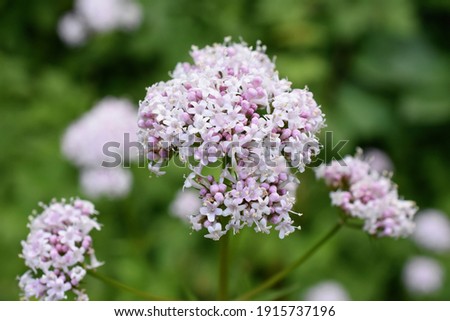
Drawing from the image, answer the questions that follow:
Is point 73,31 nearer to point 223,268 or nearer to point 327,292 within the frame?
point 327,292

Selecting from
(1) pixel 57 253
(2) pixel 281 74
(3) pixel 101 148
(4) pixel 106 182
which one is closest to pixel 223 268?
(1) pixel 57 253

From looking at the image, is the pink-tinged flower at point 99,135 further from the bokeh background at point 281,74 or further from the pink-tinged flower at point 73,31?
the pink-tinged flower at point 73,31

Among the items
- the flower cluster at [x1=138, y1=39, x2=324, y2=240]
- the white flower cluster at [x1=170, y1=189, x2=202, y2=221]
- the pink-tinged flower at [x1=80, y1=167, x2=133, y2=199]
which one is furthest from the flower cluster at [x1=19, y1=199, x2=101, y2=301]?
the white flower cluster at [x1=170, y1=189, x2=202, y2=221]

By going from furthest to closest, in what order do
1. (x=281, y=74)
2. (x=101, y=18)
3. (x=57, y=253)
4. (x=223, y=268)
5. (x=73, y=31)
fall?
1. (x=73, y=31)
2. (x=101, y=18)
3. (x=281, y=74)
4. (x=223, y=268)
5. (x=57, y=253)

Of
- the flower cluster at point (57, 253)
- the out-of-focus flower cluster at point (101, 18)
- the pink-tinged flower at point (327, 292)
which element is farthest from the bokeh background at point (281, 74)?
the flower cluster at point (57, 253)

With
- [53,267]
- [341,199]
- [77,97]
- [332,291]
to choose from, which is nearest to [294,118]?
[341,199]

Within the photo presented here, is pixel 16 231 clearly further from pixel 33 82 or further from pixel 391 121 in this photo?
pixel 391 121
